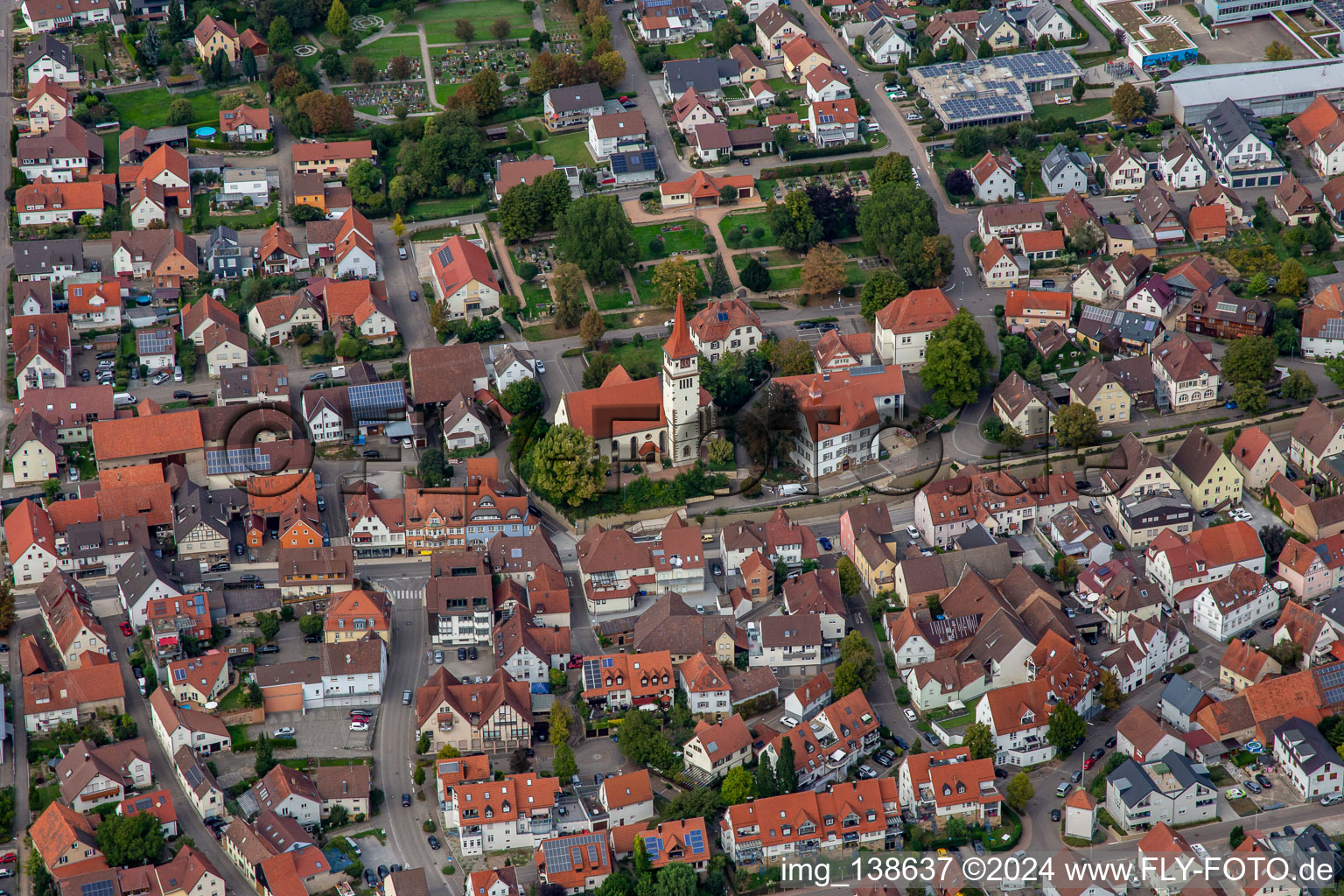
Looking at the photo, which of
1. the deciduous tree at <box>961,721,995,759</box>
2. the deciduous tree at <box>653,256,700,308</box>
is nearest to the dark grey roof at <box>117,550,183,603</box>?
the deciduous tree at <box>653,256,700,308</box>

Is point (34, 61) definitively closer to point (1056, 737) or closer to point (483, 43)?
point (483, 43)

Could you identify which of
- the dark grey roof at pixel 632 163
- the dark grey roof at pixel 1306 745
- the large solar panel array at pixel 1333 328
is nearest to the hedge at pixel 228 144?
the dark grey roof at pixel 632 163

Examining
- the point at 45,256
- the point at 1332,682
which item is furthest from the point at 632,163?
the point at 1332,682

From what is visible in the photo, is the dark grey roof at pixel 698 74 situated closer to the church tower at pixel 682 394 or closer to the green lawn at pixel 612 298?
the green lawn at pixel 612 298

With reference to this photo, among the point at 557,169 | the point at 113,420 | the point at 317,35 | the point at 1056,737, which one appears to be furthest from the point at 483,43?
the point at 1056,737

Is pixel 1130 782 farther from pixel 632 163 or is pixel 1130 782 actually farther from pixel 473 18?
pixel 473 18

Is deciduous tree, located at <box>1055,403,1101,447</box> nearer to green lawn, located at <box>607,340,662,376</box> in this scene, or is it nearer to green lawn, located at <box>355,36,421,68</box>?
green lawn, located at <box>607,340,662,376</box>
